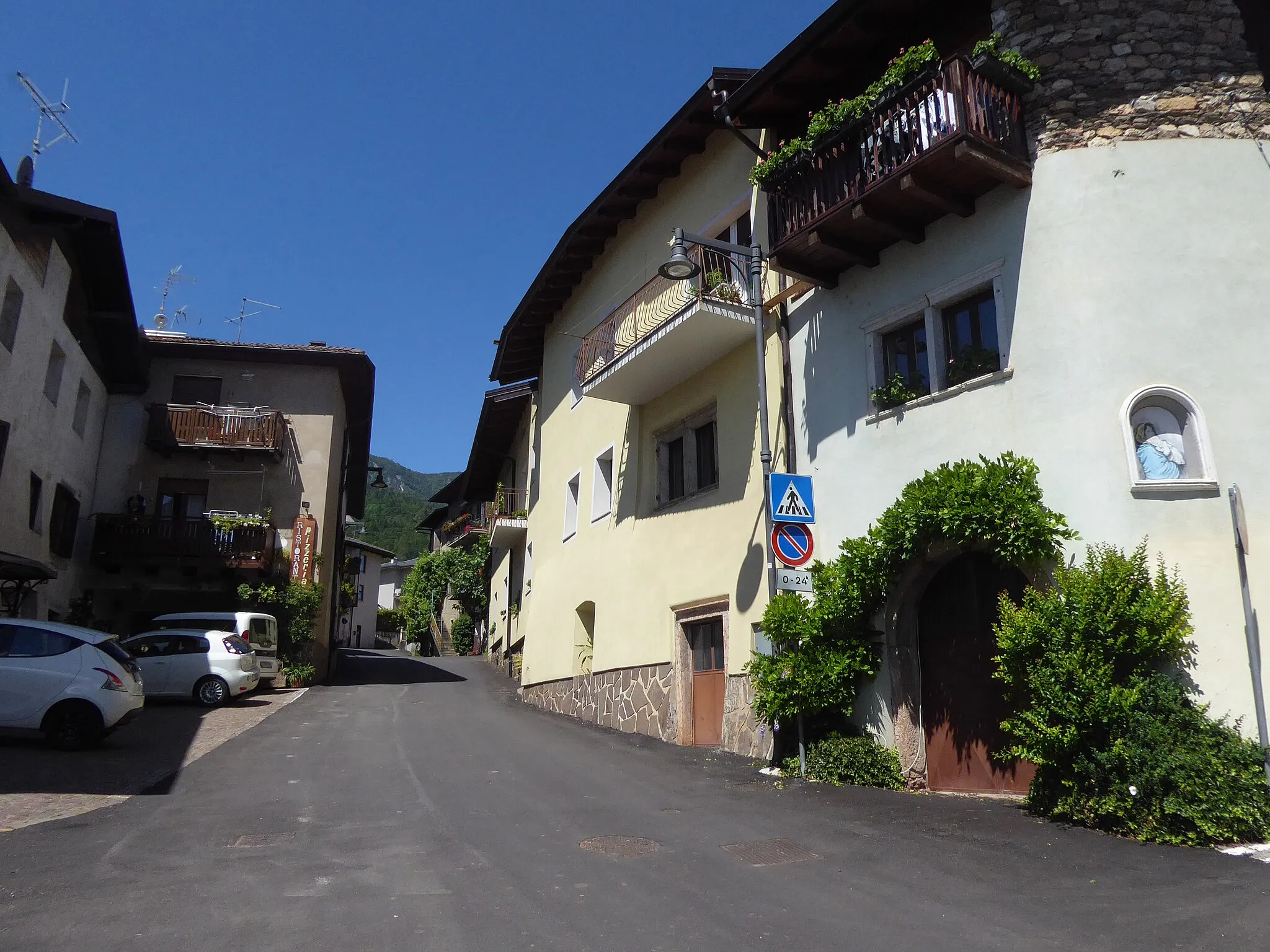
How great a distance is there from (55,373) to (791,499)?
714 inches

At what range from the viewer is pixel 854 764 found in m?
10.8

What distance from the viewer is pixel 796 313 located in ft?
44.8

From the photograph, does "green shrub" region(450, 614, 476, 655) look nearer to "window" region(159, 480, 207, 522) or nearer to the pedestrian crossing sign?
"window" region(159, 480, 207, 522)

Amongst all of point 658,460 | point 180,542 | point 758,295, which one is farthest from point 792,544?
point 180,542

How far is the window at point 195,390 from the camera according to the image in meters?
27.5

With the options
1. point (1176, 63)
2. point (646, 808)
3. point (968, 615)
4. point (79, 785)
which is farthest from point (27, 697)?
point (1176, 63)

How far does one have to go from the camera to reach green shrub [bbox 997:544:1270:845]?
7770 mm

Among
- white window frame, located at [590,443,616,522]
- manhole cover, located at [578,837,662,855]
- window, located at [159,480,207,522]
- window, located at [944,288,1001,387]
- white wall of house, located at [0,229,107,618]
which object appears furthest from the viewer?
window, located at [159,480,207,522]

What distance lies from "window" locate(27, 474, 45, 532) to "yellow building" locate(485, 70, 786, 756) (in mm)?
11054

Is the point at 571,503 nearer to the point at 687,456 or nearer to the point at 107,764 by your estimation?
the point at 687,456

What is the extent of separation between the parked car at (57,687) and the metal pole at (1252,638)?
44.0ft

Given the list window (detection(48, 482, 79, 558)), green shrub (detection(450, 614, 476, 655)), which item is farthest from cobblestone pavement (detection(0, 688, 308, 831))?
green shrub (detection(450, 614, 476, 655))

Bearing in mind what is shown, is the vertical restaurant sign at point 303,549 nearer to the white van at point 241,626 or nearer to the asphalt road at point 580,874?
the white van at point 241,626

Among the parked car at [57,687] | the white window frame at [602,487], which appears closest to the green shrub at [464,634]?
the white window frame at [602,487]
